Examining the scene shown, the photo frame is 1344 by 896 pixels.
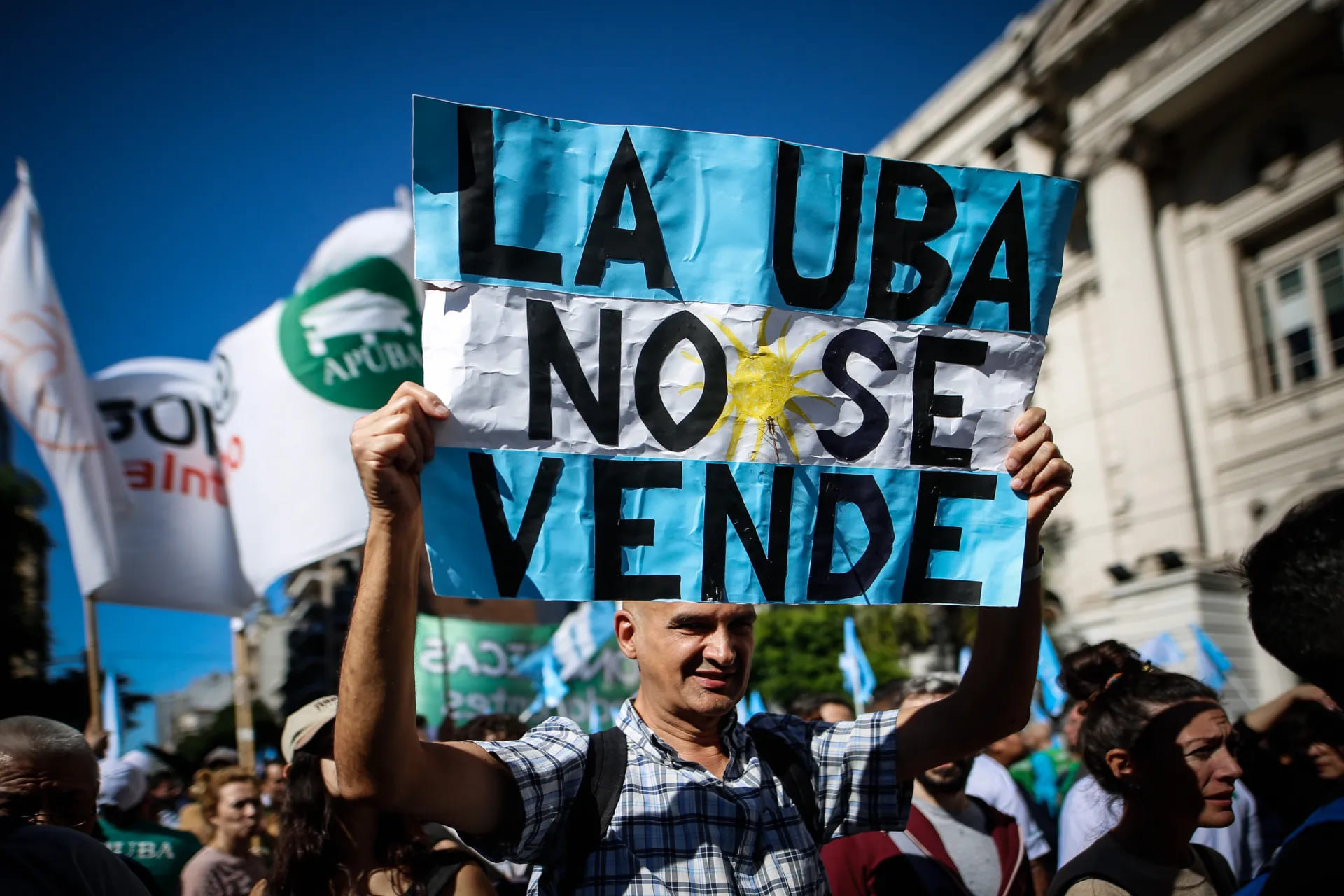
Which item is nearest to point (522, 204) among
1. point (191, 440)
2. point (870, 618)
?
point (191, 440)

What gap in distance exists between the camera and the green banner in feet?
38.6

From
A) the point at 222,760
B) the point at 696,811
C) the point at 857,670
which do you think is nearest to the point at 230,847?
the point at 222,760

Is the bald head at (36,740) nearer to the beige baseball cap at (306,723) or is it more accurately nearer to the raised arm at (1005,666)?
the beige baseball cap at (306,723)

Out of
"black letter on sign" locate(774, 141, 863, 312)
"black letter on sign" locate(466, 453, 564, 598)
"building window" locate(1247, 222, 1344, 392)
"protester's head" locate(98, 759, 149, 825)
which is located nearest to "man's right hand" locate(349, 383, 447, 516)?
"black letter on sign" locate(466, 453, 564, 598)

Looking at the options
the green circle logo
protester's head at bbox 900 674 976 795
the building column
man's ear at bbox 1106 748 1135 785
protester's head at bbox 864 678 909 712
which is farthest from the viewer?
the building column

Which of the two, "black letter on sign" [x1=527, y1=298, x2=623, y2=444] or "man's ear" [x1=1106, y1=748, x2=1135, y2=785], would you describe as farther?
"man's ear" [x1=1106, y1=748, x2=1135, y2=785]

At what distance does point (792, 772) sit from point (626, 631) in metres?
0.48

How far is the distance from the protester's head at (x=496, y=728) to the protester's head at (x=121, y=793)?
149 cm

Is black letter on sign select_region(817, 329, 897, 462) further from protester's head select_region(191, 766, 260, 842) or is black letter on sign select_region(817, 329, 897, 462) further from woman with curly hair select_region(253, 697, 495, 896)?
protester's head select_region(191, 766, 260, 842)

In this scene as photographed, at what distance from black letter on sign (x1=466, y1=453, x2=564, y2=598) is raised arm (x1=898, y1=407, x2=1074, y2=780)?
3.22 ft

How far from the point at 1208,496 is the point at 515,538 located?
806 inches

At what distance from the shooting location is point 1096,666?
338 centimetres

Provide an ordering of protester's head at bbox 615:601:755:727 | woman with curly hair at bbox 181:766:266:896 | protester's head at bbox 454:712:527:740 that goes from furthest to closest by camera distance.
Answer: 1. protester's head at bbox 454:712:527:740
2. woman with curly hair at bbox 181:766:266:896
3. protester's head at bbox 615:601:755:727

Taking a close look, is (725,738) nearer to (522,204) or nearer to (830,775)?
(830,775)
